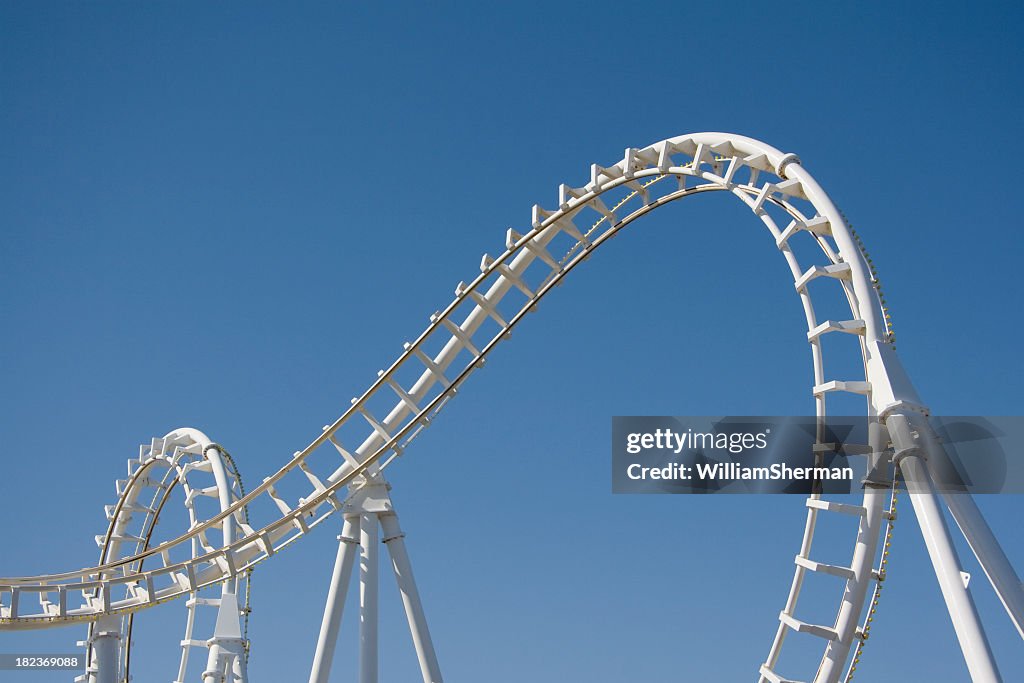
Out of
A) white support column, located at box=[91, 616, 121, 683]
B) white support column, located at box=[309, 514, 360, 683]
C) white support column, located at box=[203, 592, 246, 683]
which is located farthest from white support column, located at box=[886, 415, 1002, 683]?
white support column, located at box=[91, 616, 121, 683]

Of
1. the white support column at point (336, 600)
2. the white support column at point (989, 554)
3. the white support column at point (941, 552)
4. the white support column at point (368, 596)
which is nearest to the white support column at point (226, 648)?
the white support column at point (336, 600)

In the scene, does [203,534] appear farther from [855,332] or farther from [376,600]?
[855,332]

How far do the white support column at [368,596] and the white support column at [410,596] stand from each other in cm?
22

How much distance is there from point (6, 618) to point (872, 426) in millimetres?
16499

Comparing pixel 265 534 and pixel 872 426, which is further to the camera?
pixel 265 534

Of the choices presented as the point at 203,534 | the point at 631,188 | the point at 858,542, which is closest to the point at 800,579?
the point at 858,542

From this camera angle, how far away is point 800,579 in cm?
1403

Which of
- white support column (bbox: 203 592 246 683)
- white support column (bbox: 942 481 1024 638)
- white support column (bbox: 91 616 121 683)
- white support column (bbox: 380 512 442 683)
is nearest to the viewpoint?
white support column (bbox: 942 481 1024 638)

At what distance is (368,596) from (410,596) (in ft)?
2.17

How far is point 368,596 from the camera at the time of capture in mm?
17938

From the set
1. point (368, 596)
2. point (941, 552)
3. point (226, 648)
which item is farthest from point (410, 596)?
point (941, 552)

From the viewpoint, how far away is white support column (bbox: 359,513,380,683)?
57.5 feet

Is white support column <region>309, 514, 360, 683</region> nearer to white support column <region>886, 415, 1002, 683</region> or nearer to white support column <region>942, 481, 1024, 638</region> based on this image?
white support column <region>886, 415, 1002, 683</region>

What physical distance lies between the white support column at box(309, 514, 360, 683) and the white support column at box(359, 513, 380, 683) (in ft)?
0.55
